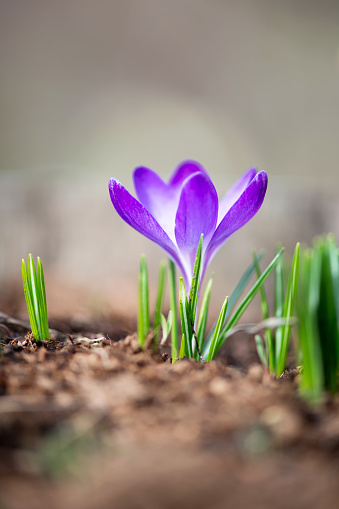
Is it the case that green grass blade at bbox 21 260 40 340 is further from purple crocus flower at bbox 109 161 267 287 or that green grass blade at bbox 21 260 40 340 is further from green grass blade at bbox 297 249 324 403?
green grass blade at bbox 297 249 324 403

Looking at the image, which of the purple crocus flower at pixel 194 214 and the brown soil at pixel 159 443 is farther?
the purple crocus flower at pixel 194 214

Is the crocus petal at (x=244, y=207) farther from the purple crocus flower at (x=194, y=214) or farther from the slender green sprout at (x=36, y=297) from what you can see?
the slender green sprout at (x=36, y=297)

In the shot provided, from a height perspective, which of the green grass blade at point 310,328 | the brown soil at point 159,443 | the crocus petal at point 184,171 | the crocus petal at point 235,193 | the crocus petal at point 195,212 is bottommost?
the brown soil at point 159,443

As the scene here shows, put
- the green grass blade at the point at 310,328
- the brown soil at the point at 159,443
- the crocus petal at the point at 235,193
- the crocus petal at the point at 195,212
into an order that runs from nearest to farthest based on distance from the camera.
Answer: the brown soil at the point at 159,443 < the green grass blade at the point at 310,328 < the crocus petal at the point at 195,212 < the crocus petal at the point at 235,193

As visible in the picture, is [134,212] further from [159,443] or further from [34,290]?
[159,443]

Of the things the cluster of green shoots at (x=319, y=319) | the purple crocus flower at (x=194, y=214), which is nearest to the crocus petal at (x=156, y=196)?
the purple crocus flower at (x=194, y=214)

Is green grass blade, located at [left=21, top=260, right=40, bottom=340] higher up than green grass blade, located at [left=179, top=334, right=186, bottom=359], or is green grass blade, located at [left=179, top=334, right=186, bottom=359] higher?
green grass blade, located at [left=21, top=260, right=40, bottom=340]

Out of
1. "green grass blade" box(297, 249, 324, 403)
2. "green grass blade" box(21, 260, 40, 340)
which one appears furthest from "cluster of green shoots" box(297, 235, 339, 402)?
"green grass blade" box(21, 260, 40, 340)
